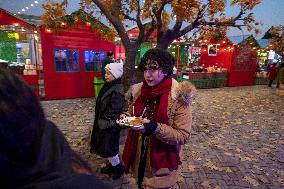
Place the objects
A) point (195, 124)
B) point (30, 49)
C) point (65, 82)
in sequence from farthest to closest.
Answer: point (30, 49)
point (65, 82)
point (195, 124)

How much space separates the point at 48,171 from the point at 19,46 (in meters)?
23.5

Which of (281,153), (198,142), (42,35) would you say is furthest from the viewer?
(42,35)

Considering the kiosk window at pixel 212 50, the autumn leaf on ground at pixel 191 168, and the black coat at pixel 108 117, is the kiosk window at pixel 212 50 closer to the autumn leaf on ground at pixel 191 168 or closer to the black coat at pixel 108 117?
the autumn leaf on ground at pixel 191 168

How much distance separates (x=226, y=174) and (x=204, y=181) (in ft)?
2.06

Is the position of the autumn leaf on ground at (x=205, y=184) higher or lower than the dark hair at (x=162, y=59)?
Result: lower

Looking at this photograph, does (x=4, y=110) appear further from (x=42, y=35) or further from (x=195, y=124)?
(x=42, y=35)

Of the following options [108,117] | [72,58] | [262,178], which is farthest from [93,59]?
[262,178]

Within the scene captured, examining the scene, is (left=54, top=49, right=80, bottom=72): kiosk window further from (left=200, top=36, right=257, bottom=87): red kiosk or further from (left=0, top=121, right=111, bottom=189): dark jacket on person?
(left=200, top=36, right=257, bottom=87): red kiosk

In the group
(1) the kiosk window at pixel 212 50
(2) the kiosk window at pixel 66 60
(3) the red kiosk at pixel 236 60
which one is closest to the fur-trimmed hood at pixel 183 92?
(2) the kiosk window at pixel 66 60

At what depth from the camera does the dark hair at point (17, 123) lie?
26.2 inches

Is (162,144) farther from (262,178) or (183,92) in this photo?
(262,178)

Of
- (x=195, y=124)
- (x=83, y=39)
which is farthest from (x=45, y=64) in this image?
(x=195, y=124)

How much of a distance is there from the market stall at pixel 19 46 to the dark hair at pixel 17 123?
→ 413 centimetres

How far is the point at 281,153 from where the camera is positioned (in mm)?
5902
